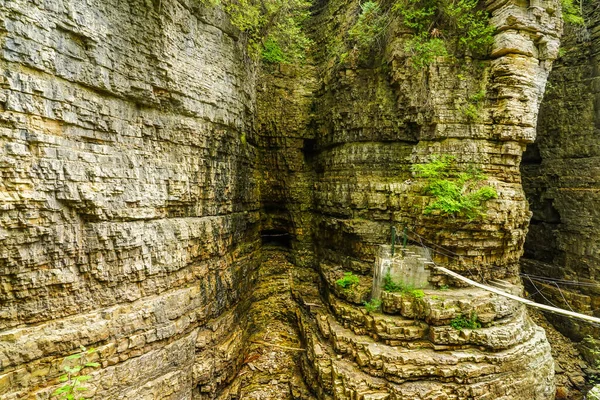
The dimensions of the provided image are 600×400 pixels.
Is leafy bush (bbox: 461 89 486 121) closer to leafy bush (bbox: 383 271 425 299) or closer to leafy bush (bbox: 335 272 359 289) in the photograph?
leafy bush (bbox: 383 271 425 299)


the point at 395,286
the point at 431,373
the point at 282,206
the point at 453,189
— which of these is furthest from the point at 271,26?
the point at 431,373

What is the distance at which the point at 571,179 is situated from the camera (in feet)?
36.8

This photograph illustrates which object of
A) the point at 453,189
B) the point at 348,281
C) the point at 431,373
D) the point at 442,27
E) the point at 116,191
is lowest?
the point at 431,373

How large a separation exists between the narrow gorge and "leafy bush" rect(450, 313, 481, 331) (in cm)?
5

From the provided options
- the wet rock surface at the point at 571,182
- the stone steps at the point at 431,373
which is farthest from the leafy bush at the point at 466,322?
the wet rock surface at the point at 571,182

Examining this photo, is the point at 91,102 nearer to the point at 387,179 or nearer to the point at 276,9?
the point at 276,9

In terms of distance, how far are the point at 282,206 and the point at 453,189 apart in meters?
6.48

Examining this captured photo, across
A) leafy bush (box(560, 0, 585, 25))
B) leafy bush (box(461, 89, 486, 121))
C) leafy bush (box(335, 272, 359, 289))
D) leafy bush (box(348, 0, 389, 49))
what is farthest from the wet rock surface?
leafy bush (box(348, 0, 389, 49))

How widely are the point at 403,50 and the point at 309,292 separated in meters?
8.80

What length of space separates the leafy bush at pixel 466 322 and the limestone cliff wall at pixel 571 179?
605cm

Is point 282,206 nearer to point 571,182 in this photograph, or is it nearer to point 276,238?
point 276,238

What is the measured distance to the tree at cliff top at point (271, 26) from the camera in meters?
8.07

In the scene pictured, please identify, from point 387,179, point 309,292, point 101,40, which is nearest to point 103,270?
point 101,40

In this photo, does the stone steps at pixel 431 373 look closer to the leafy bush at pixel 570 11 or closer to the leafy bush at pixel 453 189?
the leafy bush at pixel 453 189
